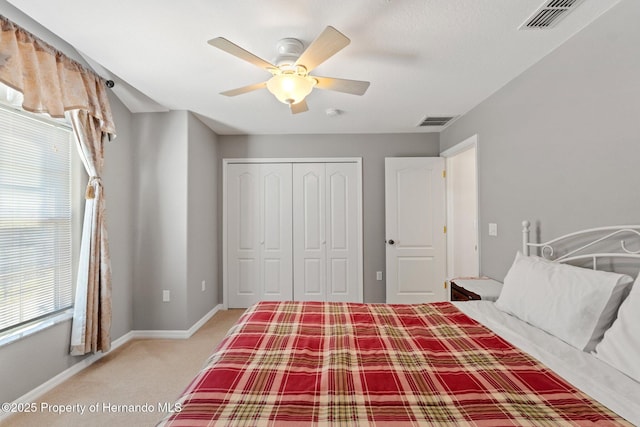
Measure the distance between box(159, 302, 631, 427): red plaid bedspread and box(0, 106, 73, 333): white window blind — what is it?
170 cm

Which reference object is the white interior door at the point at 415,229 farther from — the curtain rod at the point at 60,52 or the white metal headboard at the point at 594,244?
the curtain rod at the point at 60,52

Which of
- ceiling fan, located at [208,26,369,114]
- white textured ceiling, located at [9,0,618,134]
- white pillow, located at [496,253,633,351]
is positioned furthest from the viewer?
ceiling fan, located at [208,26,369,114]

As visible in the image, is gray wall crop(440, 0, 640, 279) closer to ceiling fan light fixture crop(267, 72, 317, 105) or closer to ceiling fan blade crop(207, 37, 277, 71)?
ceiling fan light fixture crop(267, 72, 317, 105)

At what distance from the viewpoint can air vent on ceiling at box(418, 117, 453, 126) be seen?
338 cm

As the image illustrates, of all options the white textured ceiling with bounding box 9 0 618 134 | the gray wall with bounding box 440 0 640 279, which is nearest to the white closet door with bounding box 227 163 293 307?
the white textured ceiling with bounding box 9 0 618 134

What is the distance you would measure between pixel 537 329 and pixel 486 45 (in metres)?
1.79

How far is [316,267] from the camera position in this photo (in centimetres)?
402

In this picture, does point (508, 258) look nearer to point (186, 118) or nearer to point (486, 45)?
point (486, 45)

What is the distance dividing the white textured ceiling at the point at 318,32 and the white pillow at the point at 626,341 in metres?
1.55

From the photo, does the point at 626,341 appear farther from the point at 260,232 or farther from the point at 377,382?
the point at 260,232

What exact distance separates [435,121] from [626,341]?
2875 millimetres

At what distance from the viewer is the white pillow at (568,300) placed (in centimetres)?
129

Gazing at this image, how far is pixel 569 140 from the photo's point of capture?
1880 mm

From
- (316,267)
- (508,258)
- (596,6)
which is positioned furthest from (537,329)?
(316,267)
